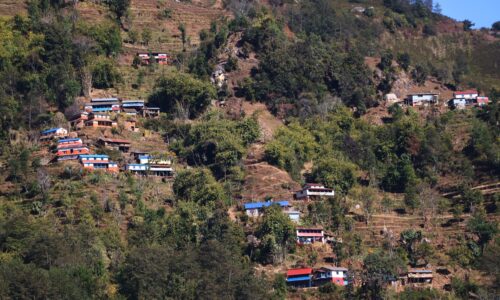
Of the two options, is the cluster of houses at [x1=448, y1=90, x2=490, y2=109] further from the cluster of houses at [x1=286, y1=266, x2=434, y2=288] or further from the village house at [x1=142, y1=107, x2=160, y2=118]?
the cluster of houses at [x1=286, y1=266, x2=434, y2=288]

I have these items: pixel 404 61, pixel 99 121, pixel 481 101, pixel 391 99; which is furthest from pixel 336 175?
pixel 404 61

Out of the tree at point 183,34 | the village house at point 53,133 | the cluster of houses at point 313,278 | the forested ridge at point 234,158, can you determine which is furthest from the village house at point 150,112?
the cluster of houses at point 313,278

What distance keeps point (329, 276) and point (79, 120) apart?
22.6 m

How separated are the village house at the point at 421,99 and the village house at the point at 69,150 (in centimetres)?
2854

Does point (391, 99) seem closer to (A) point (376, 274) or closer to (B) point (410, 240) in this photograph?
(B) point (410, 240)

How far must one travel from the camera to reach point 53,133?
63.5 meters

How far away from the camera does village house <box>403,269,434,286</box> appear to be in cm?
5244

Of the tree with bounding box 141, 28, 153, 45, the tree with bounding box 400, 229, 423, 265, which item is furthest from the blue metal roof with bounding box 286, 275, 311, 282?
the tree with bounding box 141, 28, 153, 45

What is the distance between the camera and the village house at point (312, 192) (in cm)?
6009

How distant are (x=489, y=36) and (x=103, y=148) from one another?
180ft

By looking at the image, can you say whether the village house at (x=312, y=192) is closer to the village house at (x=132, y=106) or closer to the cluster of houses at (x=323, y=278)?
the cluster of houses at (x=323, y=278)

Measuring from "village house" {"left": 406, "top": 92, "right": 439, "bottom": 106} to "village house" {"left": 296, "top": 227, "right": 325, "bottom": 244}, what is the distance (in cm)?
2438

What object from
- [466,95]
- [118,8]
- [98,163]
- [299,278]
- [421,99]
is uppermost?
[118,8]

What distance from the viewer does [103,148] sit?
62406mm
